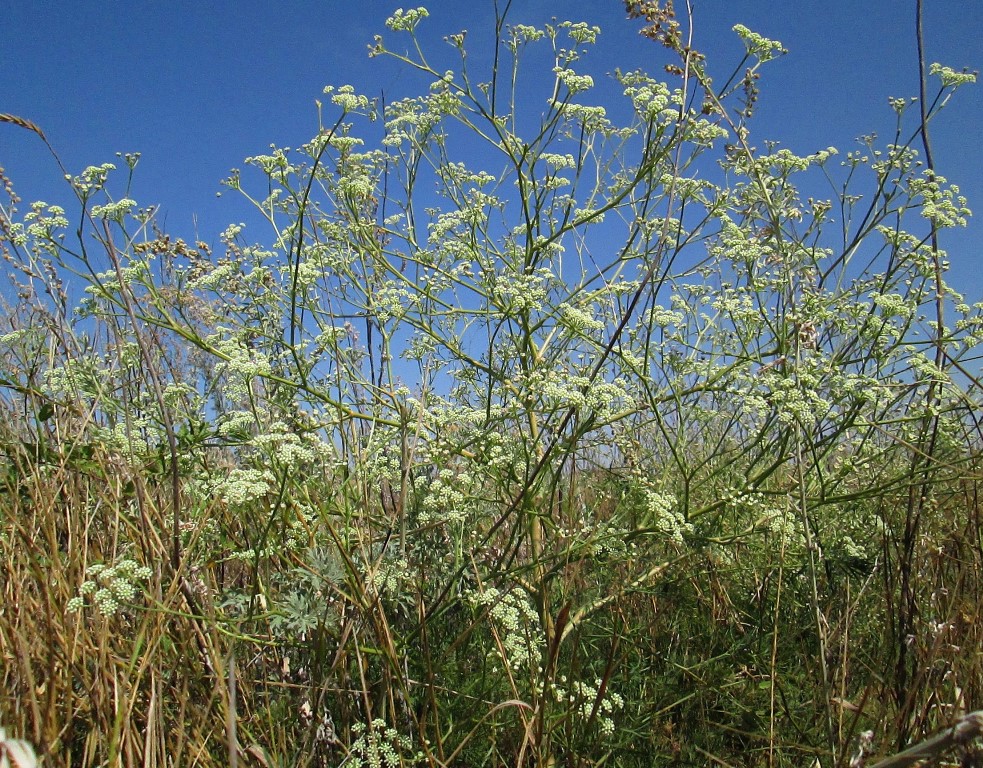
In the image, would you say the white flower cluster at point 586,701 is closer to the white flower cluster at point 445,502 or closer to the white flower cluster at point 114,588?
the white flower cluster at point 445,502

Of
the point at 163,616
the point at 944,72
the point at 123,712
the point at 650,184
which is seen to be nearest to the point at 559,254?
the point at 650,184

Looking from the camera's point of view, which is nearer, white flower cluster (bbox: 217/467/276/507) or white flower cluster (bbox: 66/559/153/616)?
white flower cluster (bbox: 66/559/153/616)

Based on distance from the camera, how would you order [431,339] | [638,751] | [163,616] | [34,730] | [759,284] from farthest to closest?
[431,339], [759,284], [638,751], [163,616], [34,730]

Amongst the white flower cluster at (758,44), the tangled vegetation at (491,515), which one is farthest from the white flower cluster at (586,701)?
the white flower cluster at (758,44)

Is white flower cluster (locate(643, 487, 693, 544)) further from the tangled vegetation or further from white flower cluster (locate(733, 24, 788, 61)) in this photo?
white flower cluster (locate(733, 24, 788, 61))

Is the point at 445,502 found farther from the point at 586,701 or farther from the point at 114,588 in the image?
the point at 114,588

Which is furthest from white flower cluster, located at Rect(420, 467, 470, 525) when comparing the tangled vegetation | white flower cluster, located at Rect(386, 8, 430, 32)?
white flower cluster, located at Rect(386, 8, 430, 32)

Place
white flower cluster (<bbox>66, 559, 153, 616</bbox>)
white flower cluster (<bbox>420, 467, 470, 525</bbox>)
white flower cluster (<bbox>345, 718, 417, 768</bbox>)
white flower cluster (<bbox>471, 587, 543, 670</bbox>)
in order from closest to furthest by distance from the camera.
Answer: white flower cluster (<bbox>66, 559, 153, 616</bbox>) < white flower cluster (<bbox>345, 718, 417, 768</bbox>) < white flower cluster (<bbox>471, 587, 543, 670</bbox>) < white flower cluster (<bbox>420, 467, 470, 525</bbox>)

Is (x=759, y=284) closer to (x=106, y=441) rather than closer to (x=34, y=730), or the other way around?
(x=106, y=441)

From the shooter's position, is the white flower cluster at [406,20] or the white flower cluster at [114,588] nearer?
the white flower cluster at [114,588]

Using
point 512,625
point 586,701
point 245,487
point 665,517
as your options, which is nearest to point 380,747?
point 512,625

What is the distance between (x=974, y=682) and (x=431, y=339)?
253cm

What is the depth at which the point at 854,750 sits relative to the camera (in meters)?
2.01

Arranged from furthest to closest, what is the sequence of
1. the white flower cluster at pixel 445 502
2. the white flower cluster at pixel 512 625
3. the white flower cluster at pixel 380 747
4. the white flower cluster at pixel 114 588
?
the white flower cluster at pixel 445 502 → the white flower cluster at pixel 512 625 → the white flower cluster at pixel 380 747 → the white flower cluster at pixel 114 588
